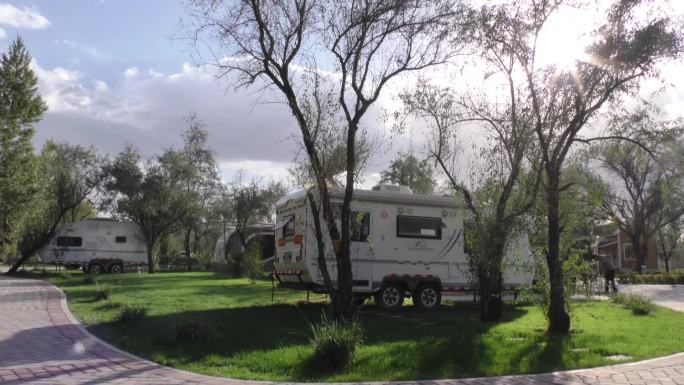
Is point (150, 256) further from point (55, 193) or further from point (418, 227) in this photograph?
point (418, 227)

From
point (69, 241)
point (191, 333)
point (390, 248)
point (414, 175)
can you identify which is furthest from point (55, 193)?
point (191, 333)

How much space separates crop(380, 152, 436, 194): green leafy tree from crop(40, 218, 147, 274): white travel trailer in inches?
678

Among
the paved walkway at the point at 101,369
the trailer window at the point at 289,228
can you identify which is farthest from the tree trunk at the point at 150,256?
the paved walkway at the point at 101,369

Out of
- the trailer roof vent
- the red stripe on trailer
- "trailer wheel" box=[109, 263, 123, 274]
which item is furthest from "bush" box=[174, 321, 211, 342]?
"trailer wheel" box=[109, 263, 123, 274]

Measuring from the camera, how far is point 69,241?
116 feet

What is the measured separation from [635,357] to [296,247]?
26.7ft

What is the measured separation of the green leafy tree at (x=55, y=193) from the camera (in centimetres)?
3375

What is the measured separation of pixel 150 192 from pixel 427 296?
27.2m

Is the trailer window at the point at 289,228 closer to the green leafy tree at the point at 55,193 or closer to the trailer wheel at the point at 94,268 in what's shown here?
the green leafy tree at the point at 55,193

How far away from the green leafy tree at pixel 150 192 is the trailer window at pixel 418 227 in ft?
85.8

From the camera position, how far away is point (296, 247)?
14.6 meters

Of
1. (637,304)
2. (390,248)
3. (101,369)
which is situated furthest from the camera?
(390,248)

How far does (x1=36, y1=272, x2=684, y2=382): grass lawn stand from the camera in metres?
7.54

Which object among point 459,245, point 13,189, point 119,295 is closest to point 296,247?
point 459,245
